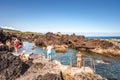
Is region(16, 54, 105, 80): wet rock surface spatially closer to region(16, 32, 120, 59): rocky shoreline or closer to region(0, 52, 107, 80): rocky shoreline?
region(0, 52, 107, 80): rocky shoreline

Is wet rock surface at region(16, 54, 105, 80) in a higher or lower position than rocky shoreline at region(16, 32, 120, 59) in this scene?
higher

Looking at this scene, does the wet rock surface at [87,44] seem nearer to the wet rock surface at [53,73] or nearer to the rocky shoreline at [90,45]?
the rocky shoreline at [90,45]

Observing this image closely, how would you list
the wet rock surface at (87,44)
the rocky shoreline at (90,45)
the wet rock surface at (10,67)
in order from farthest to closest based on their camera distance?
the wet rock surface at (87,44) < the rocky shoreline at (90,45) < the wet rock surface at (10,67)

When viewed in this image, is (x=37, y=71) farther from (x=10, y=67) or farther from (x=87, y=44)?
(x=87, y=44)

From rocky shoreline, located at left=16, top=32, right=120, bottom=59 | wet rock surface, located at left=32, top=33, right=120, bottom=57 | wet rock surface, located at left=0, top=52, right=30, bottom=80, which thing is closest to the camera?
wet rock surface, located at left=0, top=52, right=30, bottom=80

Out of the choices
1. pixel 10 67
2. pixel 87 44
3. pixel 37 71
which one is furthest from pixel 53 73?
pixel 87 44

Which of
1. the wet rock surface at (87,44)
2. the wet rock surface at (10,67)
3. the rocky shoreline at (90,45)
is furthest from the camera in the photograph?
the wet rock surface at (87,44)

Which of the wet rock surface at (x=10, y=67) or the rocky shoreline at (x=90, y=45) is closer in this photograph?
the wet rock surface at (x=10, y=67)

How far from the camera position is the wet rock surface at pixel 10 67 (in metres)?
16.8

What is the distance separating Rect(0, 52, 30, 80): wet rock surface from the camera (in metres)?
16.8

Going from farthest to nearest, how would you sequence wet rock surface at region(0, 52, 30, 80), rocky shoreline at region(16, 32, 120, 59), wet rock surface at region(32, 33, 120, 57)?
wet rock surface at region(32, 33, 120, 57), rocky shoreline at region(16, 32, 120, 59), wet rock surface at region(0, 52, 30, 80)

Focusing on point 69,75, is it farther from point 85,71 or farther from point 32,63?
point 32,63

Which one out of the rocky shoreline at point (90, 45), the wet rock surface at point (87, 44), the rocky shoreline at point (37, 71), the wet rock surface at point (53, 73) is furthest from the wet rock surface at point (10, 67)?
the wet rock surface at point (87, 44)

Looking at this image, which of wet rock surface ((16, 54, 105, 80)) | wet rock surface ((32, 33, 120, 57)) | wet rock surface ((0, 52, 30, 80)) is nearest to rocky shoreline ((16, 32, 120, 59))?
wet rock surface ((32, 33, 120, 57))
